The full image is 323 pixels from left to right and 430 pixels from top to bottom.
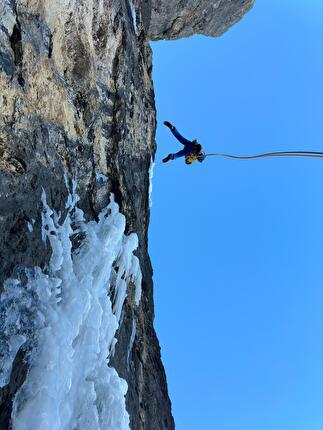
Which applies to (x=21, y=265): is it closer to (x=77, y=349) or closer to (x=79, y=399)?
(x=77, y=349)

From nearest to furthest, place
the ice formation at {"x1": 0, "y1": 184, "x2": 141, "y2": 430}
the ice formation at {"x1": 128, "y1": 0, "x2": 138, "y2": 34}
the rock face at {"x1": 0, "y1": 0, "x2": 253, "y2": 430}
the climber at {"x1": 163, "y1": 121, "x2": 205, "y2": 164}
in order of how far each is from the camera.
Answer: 1. the ice formation at {"x1": 0, "y1": 184, "x2": 141, "y2": 430}
2. the rock face at {"x1": 0, "y1": 0, "x2": 253, "y2": 430}
3. the ice formation at {"x1": 128, "y1": 0, "x2": 138, "y2": 34}
4. the climber at {"x1": 163, "y1": 121, "x2": 205, "y2": 164}

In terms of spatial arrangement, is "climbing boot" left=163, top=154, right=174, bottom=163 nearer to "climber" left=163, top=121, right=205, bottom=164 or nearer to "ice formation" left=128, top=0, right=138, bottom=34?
"climber" left=163, top=121, right=205, bottom=164

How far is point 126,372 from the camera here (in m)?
6.93

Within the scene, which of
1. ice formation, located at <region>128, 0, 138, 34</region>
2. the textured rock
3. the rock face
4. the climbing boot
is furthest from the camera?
the textured rock

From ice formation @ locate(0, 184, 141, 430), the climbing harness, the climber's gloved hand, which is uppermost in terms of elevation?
the climber's gloved hand

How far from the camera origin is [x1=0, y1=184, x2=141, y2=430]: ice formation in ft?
13.9

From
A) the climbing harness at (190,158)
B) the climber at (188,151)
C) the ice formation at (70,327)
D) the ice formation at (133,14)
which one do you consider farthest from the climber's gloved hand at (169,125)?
the ice formation at (70,327)

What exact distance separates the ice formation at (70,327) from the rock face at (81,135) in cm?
16

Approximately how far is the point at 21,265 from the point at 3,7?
8.80 ft

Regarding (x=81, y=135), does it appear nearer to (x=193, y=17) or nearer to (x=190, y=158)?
(x=190, y=158)

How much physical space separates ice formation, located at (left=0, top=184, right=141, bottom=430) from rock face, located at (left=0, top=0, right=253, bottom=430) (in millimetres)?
159

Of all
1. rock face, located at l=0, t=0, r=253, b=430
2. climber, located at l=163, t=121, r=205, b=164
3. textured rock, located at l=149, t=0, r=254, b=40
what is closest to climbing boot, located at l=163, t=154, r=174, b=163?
climber, located at l=163, t=121, r=205, b=164

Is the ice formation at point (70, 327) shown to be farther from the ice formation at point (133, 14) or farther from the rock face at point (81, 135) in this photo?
the ice formation at point (133, 14)

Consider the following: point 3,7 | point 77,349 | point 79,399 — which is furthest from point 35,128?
point 79,399
